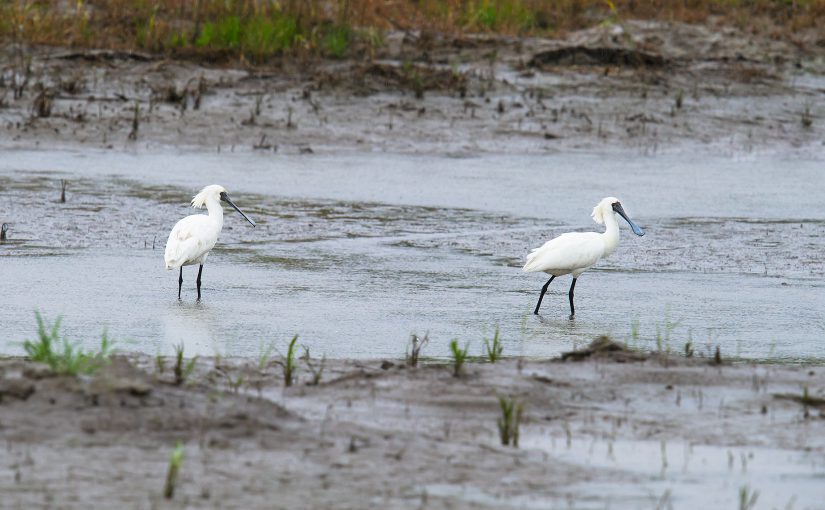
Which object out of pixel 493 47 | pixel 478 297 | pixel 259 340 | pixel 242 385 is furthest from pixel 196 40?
pixel 242 385

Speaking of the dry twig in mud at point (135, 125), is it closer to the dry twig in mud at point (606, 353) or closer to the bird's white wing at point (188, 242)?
the bird's white wing at point (188, 242)

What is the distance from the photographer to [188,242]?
9.63m

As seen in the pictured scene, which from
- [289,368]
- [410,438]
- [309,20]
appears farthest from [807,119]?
[410,438]

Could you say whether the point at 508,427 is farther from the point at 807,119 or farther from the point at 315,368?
the point at 807,119

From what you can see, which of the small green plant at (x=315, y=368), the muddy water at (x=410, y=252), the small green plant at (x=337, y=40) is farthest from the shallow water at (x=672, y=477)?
the small green plant at (x=337, y=40)

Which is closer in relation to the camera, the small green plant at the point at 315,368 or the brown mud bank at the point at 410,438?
the brown mud bank at the point at 410,438

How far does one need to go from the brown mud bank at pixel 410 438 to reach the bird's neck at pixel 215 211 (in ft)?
11.7

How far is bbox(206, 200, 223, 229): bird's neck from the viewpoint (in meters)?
10.3

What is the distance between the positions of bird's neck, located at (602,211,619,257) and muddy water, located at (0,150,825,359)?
29cm

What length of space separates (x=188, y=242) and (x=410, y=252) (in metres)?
2.13

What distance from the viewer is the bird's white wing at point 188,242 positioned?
9547mm

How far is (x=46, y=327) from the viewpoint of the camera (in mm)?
8109

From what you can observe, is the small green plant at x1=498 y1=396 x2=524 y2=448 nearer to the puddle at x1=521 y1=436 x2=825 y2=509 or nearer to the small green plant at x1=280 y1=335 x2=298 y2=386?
the puddle at x1=521 y1=436 x2=825 y2=509

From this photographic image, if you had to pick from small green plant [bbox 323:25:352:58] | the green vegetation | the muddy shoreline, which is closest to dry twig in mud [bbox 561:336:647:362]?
the muddy shoreline
